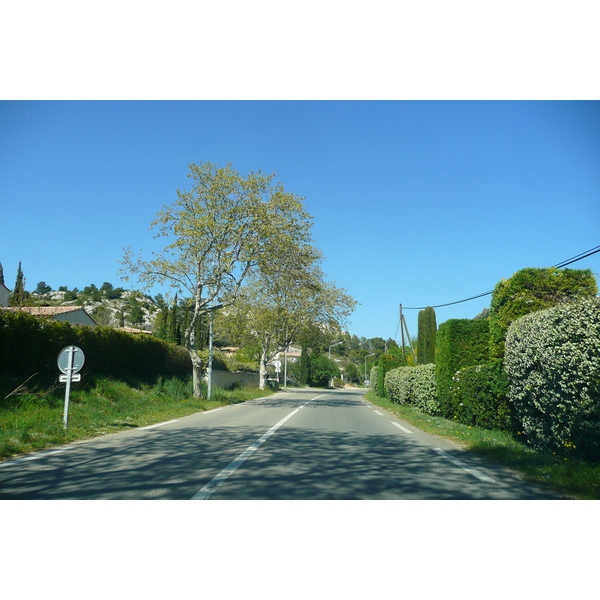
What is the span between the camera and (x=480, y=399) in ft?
41.2

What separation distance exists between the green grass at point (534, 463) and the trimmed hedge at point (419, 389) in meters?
6.33

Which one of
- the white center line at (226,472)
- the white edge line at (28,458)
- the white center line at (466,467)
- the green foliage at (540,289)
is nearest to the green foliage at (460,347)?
the green foliage at (540,289)

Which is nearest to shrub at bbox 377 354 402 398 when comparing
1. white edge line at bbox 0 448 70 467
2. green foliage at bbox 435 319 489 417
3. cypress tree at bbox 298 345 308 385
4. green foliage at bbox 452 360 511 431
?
green foliage at bbox 435 319 489 417

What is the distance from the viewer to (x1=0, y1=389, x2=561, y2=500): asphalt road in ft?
17.7

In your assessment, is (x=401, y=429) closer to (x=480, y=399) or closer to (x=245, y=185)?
(x=480, y=399)

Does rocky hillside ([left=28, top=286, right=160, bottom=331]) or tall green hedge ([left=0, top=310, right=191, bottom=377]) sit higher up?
rocky hillside ([left=28, top=286, right=160, bottom=331])

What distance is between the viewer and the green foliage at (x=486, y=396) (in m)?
11.7

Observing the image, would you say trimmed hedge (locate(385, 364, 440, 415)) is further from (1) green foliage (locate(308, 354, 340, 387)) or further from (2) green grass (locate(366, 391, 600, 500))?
(1) green foliage (locate(308, 354, 340, 387))

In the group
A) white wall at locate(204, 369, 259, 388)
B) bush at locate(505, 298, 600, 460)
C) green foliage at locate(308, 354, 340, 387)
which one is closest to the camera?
bush at locate(505, 298, 600, 460)

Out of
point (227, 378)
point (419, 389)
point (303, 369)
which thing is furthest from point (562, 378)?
point (303, 369)

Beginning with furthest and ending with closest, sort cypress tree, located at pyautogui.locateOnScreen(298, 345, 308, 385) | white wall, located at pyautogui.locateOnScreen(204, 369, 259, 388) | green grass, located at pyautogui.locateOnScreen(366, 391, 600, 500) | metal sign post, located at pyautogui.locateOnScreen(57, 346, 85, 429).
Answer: cypress tree, located at pyautogui.locateOnScreen(298, 345, 308, 385) < white wall, located at pyautogui.locateOnScreen(204, 369, 259, 388) < metal sign post, located at pyautogui.locateOnScreen(57, 346, 85, 429) < green grass, located at pyautogui.locateOnScreen(366, 391, 600, 500)

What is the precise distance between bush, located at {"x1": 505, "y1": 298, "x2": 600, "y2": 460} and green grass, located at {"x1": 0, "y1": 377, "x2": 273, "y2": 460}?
8926mm

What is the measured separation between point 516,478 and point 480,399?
624 centimetres
